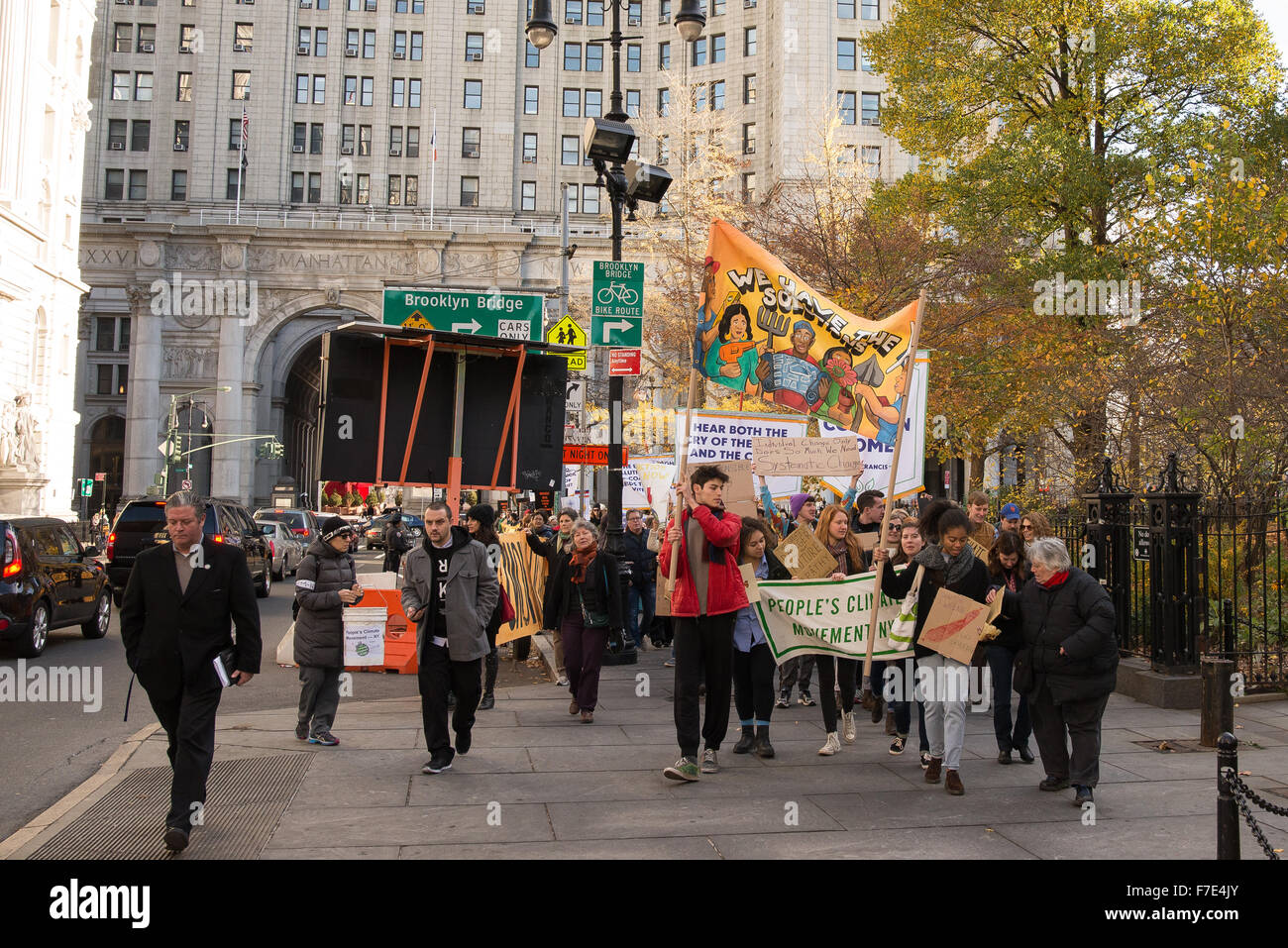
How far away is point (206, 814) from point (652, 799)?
2.78 meters

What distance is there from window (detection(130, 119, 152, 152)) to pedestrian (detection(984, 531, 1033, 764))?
74450 mm

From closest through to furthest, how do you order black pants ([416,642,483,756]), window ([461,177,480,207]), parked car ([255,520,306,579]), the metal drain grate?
the metal drain grate < black pants ([416,642,483,756]) < parked car ([255,520,306,579]) < window ([461,177,480,207])

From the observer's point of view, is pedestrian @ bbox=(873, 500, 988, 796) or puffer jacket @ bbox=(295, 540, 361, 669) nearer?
pedestrian @ bbox=(873, 500, 988, 796)

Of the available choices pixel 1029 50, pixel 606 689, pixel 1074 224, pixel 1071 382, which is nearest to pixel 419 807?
pixel 606 689

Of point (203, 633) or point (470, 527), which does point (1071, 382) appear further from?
point (203, 633)

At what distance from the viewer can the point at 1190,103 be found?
23391 mm

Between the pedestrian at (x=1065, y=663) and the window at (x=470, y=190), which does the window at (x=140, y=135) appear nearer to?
the window at (x=470, y=190)

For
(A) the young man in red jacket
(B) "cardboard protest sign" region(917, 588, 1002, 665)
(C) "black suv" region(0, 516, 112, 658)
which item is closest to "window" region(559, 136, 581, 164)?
(C) "black suv" region(0, 516, 112, 658)

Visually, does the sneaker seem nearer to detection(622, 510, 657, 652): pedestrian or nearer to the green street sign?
the green street sign

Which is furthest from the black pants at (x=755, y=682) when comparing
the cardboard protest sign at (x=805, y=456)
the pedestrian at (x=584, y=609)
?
the cardboard protest sign at (x=805, y=456)

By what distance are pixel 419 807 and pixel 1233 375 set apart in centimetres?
1212

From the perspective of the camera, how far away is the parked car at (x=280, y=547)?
102 feet

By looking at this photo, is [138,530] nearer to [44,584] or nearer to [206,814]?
[44,584]

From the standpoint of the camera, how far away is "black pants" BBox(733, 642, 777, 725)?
8.62 meters
